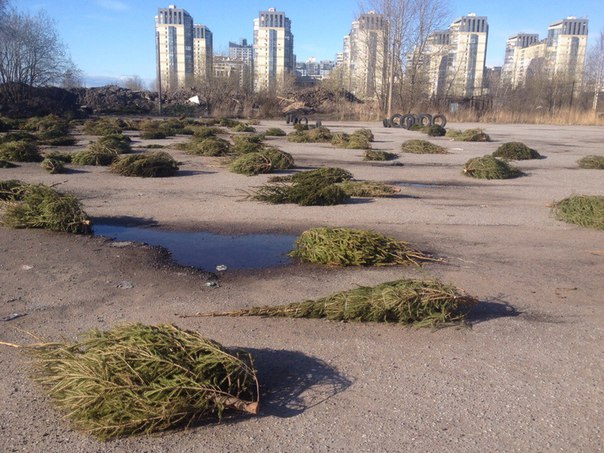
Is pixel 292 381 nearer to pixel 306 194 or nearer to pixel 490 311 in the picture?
pixel 490 311

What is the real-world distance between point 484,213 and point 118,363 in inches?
347

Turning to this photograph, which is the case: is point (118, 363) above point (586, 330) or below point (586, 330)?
above

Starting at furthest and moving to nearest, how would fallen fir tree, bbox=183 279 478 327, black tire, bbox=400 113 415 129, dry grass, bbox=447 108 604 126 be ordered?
dry grass, bbox=447 108 604 126 → black tire, bbox=400 113 415 129 → fallen fir tree, bbox=183 279 478 327

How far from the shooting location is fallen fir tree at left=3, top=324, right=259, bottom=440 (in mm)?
3566

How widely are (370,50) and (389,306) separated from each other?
6521cm

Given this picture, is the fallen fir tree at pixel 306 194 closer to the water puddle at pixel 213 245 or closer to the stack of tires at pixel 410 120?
the water puddle at pixel 213 245

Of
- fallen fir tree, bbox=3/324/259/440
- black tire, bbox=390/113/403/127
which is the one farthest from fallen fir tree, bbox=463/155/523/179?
black tire, bbox=390/113/403/127

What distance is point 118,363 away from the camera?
3746 mm

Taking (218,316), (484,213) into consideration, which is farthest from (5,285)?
(484,213)

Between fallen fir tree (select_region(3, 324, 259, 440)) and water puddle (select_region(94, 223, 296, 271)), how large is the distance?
3.23 m

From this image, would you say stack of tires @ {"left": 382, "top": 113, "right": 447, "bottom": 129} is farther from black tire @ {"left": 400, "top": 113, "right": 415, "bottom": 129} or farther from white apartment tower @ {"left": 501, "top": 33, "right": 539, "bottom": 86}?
white apartment tower @ {"left": 501, "top": 33, "right": 539, "bottom": 86}

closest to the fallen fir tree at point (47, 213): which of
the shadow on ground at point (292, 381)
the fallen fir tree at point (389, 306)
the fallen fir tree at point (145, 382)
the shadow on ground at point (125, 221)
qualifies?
the shadow on ground at point (125, 221)

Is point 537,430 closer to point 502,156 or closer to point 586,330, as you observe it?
point 586,330

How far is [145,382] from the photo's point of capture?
A: 145 inches
